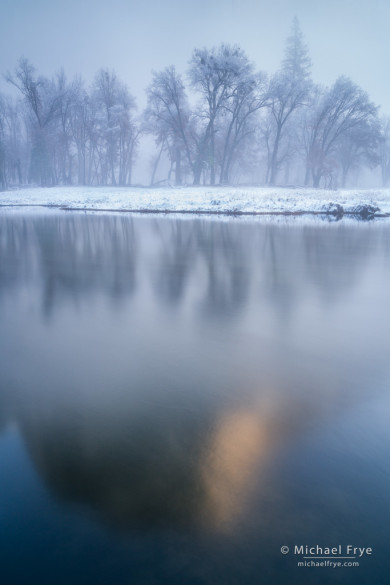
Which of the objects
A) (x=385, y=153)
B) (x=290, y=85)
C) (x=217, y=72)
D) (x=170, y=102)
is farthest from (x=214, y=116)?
(x=385, y=153)

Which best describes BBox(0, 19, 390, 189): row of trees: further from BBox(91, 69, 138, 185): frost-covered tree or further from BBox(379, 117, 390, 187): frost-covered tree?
BBox(379, 117, 390, 187): frost-covered tree

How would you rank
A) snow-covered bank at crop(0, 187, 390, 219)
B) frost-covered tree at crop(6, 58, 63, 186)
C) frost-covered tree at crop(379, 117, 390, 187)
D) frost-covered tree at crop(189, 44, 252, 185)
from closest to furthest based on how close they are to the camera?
snow-covered bank at crop(0, 187, 390, 219) < frost-covered tree at crop(189, 44, 252, 185) < frost-covered tree at crop(6, 58, 63, 186) < frost-covered tree at crop(379, 117, 390, 187)

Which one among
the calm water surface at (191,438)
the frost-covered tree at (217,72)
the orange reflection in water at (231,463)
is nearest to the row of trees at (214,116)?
the frost-covered tree at (217,72)

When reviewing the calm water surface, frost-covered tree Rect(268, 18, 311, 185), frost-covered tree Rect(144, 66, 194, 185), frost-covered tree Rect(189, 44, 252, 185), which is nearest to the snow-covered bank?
frost-covered tree Rect(144, 66, 194, 185)

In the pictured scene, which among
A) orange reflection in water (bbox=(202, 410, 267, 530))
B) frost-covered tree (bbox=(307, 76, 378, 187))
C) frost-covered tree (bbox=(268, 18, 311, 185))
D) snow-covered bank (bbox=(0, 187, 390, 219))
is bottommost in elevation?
orange reflection in water (bbox=(202, 410, 267, 530))

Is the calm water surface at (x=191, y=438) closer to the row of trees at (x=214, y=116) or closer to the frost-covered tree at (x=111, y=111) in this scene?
the row of trees at (x=214, y=116)

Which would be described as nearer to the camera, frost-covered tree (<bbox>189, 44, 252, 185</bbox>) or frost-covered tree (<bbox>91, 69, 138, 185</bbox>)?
frost-covered tree (<bbox>189, 44, 252, 185</bbox>)

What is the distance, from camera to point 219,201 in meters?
32.0

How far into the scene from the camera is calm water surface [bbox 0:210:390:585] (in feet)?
6.37

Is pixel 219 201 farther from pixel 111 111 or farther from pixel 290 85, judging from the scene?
pixel 111 111

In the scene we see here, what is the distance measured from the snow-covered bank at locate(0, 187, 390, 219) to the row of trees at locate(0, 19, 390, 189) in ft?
39.4

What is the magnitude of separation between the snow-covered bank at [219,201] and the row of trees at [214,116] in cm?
1202

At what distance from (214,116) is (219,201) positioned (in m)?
17.3

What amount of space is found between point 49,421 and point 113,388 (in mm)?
666
